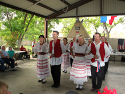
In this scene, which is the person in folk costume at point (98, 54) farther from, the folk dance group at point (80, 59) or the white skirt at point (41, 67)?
the white skirt at point (41, 67)

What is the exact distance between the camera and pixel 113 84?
4328 mm

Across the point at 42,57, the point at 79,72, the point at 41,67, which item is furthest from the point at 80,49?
the point at 41,67

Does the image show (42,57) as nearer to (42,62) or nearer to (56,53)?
(42,62)

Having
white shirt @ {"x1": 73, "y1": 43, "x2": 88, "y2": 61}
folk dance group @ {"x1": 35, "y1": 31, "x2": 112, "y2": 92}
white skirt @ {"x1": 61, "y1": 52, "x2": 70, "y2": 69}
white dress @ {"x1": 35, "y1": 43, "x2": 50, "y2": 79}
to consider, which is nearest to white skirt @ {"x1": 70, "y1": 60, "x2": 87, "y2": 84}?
folk dance group @ {"x1": 35, "y1": 31, "x2": 112, "y2": 92}

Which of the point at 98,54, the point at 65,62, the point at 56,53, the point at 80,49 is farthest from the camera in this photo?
the point at 65,62

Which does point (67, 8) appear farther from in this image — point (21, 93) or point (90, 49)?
point (21, 93)

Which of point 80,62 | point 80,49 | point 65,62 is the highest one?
point 80,49

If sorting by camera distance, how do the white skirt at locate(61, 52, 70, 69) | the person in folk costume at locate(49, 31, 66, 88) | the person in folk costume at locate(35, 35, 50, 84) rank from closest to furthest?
the person in folk costume at locate(49, 31, 66, 88)
the person in folk costume at locate(35, 35, 50, 84)
the white skirt at locate(61, 52, 70, 69)

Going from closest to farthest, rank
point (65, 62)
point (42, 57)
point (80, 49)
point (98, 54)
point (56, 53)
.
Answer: point (98, 54) → point (80, 49) → point (56, 53) → point (42, 57) → point (65, 62)

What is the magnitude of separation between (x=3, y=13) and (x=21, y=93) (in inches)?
354

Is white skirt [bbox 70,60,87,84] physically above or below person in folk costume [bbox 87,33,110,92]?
below

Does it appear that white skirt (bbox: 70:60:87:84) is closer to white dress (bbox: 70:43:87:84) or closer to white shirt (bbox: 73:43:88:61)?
white dress (bbox: 70:43:87:84)

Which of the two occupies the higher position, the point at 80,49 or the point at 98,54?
the point at 80,49

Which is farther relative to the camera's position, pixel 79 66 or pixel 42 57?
pixel 42 57
